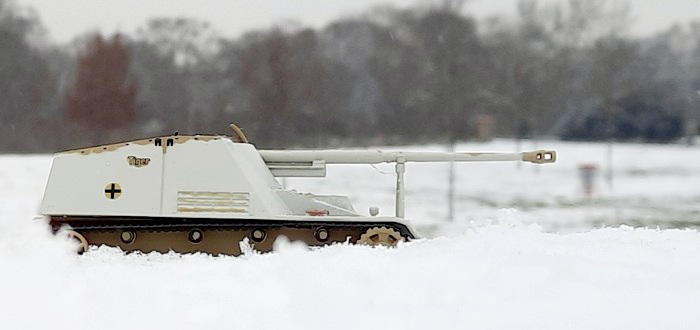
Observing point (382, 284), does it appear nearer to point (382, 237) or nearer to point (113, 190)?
point (382, 237)

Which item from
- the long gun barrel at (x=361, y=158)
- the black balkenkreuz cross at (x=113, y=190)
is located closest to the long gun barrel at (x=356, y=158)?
the long gun barrel at (x=361, y=158)

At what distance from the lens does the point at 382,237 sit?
8.09 meters

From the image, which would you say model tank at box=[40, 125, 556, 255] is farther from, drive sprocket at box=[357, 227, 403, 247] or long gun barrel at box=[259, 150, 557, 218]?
long gun barrel at box=[259, 150, 557, 218]

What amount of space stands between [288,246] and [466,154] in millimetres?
2182

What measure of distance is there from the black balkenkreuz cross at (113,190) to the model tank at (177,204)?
0.01 m

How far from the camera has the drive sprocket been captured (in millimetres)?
8086

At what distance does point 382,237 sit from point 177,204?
6.83ft

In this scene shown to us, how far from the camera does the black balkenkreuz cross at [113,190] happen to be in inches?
325

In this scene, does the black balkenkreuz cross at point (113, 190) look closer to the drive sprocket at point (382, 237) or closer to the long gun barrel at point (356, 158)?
the long gun barrel at point (356, 158)

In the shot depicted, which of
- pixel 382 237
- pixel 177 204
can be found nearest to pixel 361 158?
pixel 382 237

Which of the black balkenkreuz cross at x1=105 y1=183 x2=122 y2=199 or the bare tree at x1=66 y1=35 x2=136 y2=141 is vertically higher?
the bare tree at x1=66 y1=35 x2=136 y2=141

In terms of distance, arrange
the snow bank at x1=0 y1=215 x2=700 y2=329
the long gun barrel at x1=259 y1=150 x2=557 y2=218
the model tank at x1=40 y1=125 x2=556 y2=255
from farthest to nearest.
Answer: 1. the long gun barrel at x1=259 y1=150 x2=557 y2=218
2. the model tank at x1=40 y1=125 x2=556 y2=255
3. the snow bank at x1=0 y1=215 x2=700 y2=329

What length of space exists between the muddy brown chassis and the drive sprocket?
11 cm

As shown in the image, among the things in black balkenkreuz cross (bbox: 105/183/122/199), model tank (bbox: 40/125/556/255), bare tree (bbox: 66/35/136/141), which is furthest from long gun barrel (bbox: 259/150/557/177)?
bare tree (bbox: 66/35/136/141)
